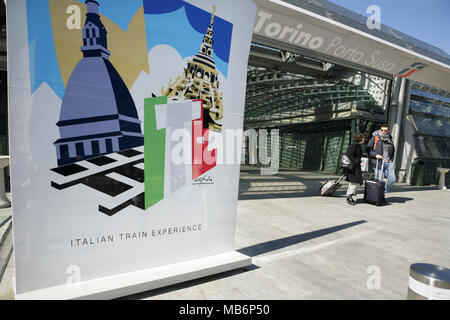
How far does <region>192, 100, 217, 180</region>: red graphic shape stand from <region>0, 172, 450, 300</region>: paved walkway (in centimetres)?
113

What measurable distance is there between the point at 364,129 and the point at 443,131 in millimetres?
3944

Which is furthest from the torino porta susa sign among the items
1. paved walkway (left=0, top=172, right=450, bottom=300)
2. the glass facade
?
paved walkway (left=0, top=172, right=450, bottom=300)

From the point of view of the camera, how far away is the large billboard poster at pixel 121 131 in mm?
1943

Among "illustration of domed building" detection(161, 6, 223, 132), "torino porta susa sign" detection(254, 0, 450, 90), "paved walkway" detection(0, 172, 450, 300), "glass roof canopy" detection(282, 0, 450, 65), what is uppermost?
"glass roof canopy" detection(282, 0, 450, 65)

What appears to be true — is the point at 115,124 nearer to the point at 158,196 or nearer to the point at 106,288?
the point at 158,196

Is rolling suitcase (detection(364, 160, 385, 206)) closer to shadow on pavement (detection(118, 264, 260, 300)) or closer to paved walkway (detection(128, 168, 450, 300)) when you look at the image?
paved walkway (detection(128, 168, 450, 300))

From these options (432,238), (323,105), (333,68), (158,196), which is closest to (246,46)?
(158,196)

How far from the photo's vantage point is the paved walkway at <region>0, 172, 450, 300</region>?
2672 millimetres

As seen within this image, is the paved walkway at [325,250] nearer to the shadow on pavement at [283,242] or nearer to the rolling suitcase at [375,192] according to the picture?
the shadow on pavement at [283,242]

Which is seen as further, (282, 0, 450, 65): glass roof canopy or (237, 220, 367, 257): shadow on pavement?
(282, 0, 450, 65): glass roof canopy

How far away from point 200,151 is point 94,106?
107 centimetres

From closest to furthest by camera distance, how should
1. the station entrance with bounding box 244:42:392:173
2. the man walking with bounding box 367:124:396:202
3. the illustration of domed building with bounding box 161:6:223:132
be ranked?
→ the illustration of domed building with bounding box 161:6:223:132
the man walking with bounding box 367:124:396:202
the station entrance with bounding box 244:42:392:173

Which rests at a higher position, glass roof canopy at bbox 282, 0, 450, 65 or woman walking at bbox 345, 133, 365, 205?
glass roof canopy at bbox 282, 0, 450, 65

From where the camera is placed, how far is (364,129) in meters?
17.4
